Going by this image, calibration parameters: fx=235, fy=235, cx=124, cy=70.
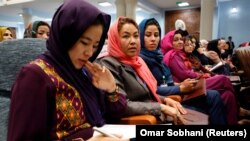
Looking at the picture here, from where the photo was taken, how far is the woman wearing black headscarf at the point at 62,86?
0.70 metres

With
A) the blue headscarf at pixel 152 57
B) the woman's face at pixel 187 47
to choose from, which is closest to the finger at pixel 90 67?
the blue headscarf at pixel 152 57

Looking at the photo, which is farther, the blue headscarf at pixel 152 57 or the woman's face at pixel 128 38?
the blue headscarf at pixel 152 57

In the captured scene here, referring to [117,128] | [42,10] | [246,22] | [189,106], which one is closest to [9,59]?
[117,128]

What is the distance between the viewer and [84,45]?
886 mm

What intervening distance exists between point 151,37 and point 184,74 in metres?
0.71

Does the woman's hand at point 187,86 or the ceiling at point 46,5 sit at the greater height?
the ceiling at point 46,5

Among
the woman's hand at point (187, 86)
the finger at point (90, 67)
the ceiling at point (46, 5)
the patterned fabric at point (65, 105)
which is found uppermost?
the ceiling at point (46, 5)

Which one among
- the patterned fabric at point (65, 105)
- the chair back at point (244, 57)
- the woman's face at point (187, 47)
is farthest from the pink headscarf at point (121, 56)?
the woman's face at point (187, 47)

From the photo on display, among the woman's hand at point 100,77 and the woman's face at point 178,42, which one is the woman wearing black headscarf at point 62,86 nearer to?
the woman's hand at point 100,77

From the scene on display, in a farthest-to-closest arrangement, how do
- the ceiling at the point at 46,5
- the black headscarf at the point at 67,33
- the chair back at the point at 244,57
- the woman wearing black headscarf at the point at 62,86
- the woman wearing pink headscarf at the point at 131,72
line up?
the ceiling at the point at 46,5 < the chair back at the point at 244,57 < the woman wearing pink headscarf at the point at 131,72 < the black headscarf at the point at 67,33 < the woman wearing black headscarf at the point at 62,86

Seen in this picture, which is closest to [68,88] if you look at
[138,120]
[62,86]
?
[62,86]

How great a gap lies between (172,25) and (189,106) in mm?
7701

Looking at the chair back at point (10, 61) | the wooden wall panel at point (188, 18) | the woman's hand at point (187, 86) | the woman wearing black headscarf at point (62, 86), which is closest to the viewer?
the woman wearing black headscarf at point (62, 86)

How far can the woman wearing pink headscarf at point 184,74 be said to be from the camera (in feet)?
8.01
